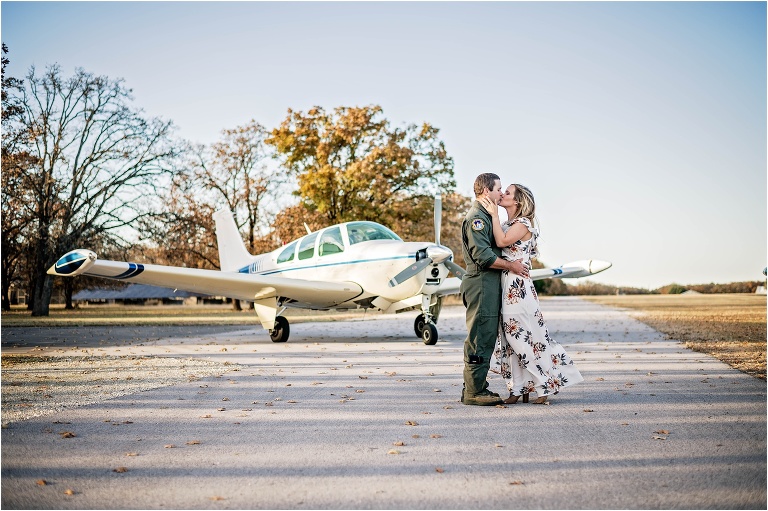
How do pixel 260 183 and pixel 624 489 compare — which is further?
pixel 260 183

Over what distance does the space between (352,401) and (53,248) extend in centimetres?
2645

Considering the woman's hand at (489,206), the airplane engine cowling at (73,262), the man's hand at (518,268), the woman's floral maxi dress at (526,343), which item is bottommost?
the woman's floral maxi dress at (526,343)

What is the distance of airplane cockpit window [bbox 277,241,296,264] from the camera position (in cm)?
1530

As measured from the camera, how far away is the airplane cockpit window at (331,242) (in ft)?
46.6

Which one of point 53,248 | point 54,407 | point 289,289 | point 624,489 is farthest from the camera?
point 53,248

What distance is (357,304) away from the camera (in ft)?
47.4

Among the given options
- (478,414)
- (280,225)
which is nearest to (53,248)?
(280,225)

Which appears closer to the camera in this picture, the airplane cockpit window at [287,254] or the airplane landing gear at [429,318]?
the airplane landing gear at [429,318]

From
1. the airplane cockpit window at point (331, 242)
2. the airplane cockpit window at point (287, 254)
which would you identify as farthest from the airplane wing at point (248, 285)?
the airplane cockpit window at point (287, 254)

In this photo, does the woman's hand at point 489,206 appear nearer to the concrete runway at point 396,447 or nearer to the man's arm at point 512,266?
the man's arm at point 512,266

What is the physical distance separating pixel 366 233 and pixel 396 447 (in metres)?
9.94

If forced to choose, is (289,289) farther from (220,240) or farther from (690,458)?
(690,458)

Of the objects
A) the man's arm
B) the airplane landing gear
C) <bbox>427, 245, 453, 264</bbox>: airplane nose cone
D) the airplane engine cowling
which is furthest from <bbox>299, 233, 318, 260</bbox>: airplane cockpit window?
the man's arm

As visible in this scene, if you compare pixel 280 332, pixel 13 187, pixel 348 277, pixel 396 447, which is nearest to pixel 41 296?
pixel 13 187
